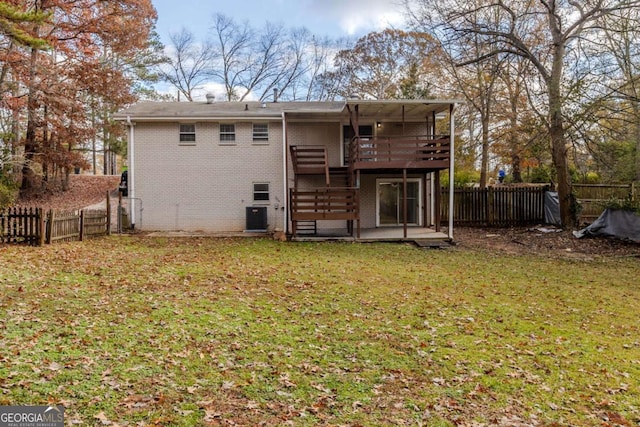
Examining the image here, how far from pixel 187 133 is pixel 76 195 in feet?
45.1

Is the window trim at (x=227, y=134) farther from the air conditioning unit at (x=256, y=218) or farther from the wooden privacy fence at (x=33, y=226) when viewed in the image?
the wooden privacy fence at (x=33, y=226)

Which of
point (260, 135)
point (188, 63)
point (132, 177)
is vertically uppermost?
point (188, 63)

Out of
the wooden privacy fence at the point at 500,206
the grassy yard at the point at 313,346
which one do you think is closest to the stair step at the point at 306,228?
the wooden privacy fence at the point at 500,206

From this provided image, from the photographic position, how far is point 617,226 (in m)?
15.4

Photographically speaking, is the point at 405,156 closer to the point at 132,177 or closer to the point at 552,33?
the point at 552,33

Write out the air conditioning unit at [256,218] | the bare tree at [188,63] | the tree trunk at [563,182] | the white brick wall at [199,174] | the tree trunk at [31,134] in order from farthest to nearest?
the bare tree at [188,63]
the tree trunk at [31,134]
the white brick wall at [199,174]
the tree trunk at [563,182]
the air conditioning unit at [256,218]

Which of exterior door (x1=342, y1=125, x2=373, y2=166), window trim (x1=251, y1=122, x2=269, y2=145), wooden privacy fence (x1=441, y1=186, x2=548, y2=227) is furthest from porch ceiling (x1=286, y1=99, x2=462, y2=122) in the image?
wooden privacy fence (x1=441, y1=186, x2=548, y2=227)

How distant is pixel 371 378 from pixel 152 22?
3173 centimetres

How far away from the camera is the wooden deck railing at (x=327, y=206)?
612 inches

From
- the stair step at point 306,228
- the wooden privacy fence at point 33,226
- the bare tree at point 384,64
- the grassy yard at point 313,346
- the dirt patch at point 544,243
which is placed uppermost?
the bare tree at point 384,64

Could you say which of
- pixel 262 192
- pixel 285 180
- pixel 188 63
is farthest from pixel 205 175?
pixel 188 63

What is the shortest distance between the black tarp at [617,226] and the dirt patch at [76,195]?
23574 mm

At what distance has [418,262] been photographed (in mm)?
11719

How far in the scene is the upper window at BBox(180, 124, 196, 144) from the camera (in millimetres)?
18156
